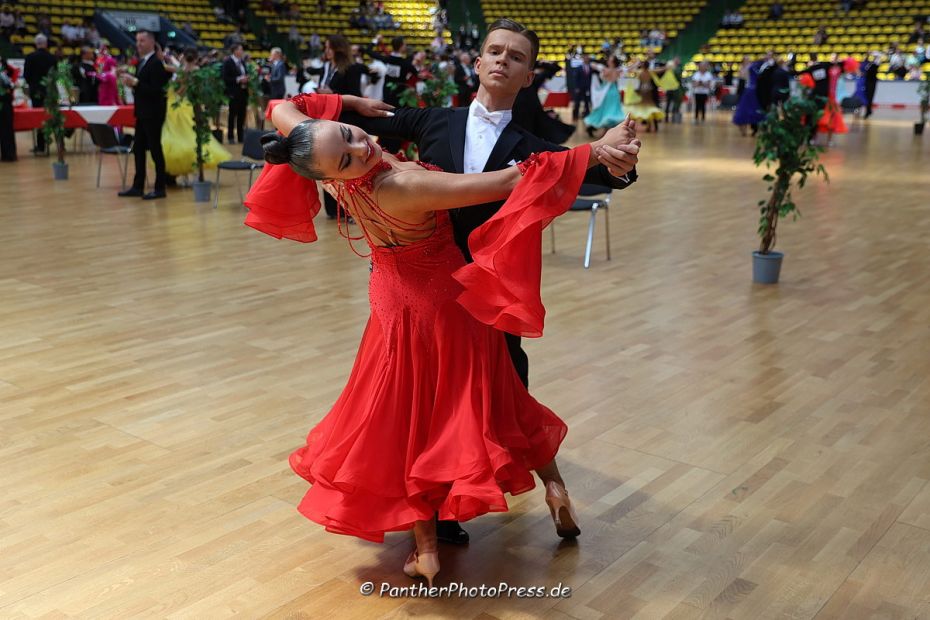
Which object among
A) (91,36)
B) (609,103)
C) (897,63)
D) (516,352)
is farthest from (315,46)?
(516,352)

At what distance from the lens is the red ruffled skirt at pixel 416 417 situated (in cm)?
229

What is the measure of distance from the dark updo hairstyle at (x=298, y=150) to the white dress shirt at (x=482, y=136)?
0.47 metres

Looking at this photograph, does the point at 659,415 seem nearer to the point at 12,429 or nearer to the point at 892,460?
the point at 892,460

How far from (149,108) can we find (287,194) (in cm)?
669

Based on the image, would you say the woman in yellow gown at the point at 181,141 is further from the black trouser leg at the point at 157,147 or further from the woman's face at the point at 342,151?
the woman's face at the point at 342,151

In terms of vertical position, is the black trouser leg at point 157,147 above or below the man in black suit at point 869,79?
below

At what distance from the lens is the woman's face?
2.02 metres

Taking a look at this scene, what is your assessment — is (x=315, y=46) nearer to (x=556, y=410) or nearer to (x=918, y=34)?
(x=918, y=34)

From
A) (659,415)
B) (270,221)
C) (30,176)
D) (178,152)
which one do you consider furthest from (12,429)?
(30,176)

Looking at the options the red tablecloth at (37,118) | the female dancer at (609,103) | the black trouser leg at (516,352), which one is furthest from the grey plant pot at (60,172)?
the black trouser leg at (516,352)

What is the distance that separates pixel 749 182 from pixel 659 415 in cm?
704

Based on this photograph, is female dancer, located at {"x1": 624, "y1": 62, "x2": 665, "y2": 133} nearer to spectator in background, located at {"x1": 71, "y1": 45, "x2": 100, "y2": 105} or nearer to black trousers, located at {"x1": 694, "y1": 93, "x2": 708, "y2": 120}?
black trousers, located at {"x1": 694, "y1": 93, "x2": 708, "y2": 120}

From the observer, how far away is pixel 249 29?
81.8 feet

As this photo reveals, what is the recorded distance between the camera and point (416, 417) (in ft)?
7.65
